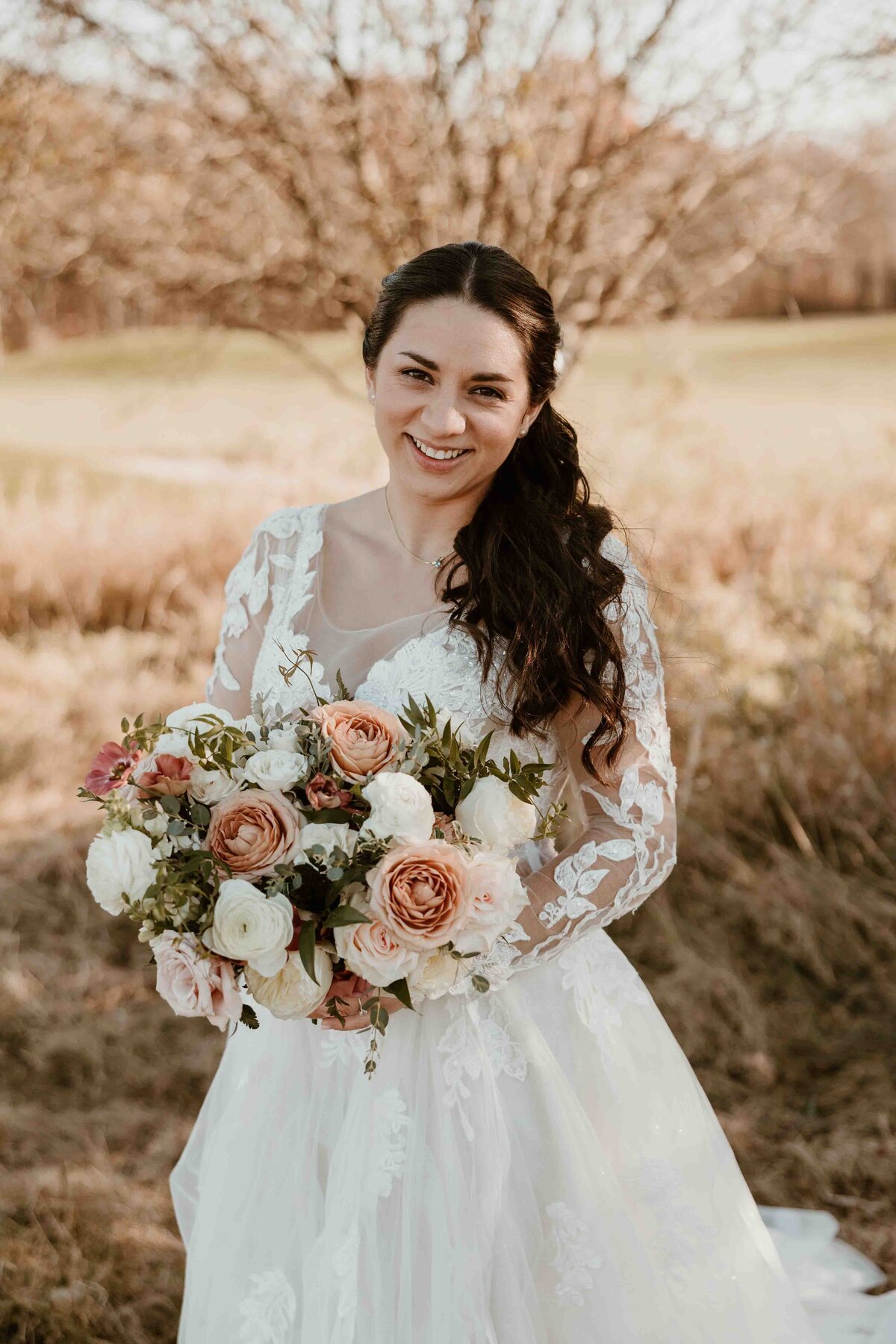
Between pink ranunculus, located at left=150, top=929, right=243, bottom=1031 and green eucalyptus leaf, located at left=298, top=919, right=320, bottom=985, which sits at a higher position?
green eucalyptus leaf, located at left=298, top=919, right=320, bottom=985

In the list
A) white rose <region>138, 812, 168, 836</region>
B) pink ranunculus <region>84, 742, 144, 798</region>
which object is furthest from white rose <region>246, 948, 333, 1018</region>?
pink ranunculus <region>84, 742, 144, 798</region>

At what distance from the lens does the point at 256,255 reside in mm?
5379

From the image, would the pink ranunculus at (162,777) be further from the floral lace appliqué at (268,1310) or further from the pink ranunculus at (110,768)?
the floral lace appliqué at (268,1310)

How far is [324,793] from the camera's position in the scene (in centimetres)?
178

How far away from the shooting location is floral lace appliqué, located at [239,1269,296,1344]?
7.17 feet

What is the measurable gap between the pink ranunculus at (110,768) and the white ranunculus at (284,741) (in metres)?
0.22

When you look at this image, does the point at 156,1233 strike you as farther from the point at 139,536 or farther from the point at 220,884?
the point at 139,536

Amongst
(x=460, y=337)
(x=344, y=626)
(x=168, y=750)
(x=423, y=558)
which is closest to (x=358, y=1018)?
(x=168, y=750)

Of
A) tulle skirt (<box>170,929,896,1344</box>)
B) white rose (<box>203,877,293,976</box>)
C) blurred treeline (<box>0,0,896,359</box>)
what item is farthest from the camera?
blurred treeline (<box>0,0,896,359</box>)

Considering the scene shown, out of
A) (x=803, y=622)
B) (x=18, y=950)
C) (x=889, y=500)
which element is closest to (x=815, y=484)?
(x=889, y=500)

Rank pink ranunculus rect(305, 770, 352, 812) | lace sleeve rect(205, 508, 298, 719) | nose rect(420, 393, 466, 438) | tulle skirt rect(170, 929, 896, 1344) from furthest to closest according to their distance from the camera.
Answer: lace sleeve rect(205, 508, 298, 719), nose rect(420, 393, 466, 438), tulle skirt rect(170, 929, 896, 1344), pink ranunculus rect(305, 770, 352, 812)

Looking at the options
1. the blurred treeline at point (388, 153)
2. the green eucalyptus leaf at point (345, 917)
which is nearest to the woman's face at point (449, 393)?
the green eucalyptus leaf at point (345, 917)

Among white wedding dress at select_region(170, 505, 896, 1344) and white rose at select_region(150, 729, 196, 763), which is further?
white wedding dress at select_region(170, 505, 896, 1344)

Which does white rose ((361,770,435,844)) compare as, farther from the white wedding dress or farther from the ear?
the ear
